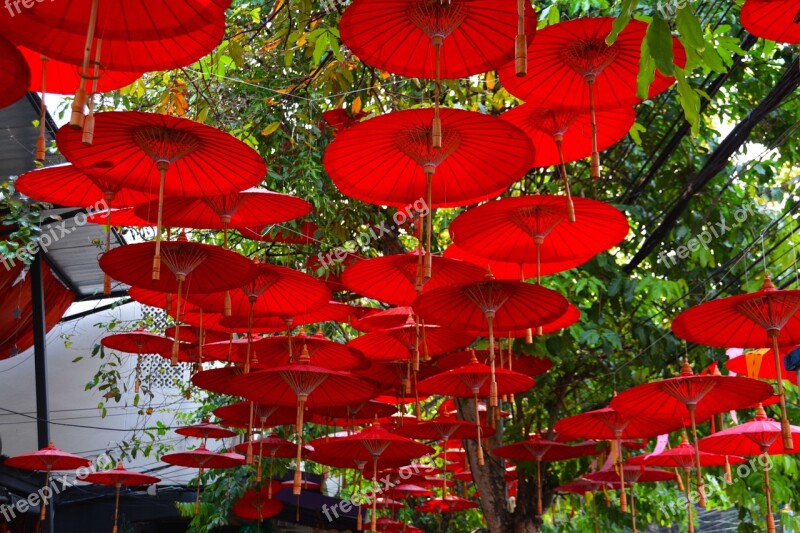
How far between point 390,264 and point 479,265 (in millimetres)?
537

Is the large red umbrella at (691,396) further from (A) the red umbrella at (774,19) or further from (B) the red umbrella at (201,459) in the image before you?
(B) the red umbrella at (201,459)

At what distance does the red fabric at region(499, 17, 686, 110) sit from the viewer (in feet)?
11.3

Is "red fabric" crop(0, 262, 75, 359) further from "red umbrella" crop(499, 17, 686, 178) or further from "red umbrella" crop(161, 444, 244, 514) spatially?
"red umbrella" crop(499, 17, 686, 178)

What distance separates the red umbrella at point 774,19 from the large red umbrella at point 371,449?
14.5 ft

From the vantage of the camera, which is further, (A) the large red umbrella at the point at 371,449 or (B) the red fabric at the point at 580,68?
(A) the large red umbrella at the point at 371,449

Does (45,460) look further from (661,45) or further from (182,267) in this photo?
(661,45)

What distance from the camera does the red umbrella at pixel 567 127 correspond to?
4.13m

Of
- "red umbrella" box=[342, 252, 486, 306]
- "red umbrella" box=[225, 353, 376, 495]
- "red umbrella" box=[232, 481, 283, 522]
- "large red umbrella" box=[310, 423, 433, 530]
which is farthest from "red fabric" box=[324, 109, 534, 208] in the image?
"red umbrella" box=[232, 481, 283, 522]

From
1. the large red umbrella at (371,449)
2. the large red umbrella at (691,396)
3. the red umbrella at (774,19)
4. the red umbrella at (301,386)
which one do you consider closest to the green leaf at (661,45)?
the red umbrella at (774,19)

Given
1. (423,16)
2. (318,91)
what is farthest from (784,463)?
(423,16)

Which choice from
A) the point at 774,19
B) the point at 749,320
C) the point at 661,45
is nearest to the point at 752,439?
the point at 749,320

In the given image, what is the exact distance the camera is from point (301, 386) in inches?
222

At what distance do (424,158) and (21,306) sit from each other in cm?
783

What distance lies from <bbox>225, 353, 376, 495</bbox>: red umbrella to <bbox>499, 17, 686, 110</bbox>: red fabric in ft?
8.56
